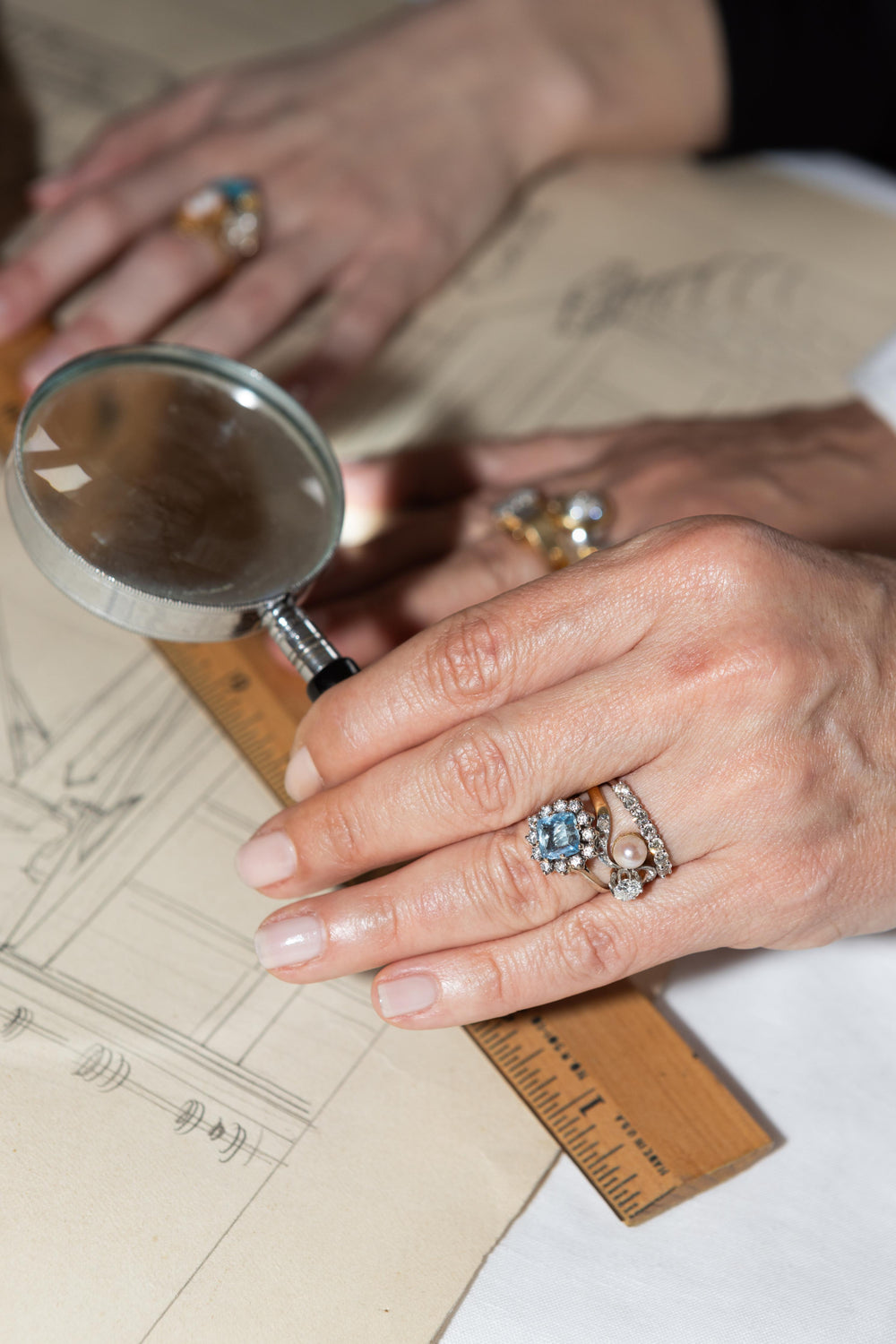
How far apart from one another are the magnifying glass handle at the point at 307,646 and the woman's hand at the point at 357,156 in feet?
3.24

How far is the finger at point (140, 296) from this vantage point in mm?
2268

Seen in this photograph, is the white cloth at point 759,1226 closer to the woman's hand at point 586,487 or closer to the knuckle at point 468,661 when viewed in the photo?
the knuckle at point 468,661

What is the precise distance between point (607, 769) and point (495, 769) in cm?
15

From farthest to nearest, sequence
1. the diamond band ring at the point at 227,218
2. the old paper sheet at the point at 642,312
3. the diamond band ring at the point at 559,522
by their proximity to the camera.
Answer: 1. the old paper sheet at the point at 642,312
2. the diamond band ring at the point at 227,218
3. the diamond band ring at the point at 559,522

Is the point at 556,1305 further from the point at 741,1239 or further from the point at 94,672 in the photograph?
the point at 94,672

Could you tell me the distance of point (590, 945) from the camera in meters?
1.45

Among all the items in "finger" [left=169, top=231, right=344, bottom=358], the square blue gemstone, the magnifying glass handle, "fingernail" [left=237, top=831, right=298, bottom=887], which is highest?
"finger" [left=169, top=231, right=344, bottom=358]

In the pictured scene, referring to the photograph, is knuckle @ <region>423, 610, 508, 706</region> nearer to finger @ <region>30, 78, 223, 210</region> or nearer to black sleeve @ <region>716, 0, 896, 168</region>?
finger @ <region>30, 78, 223, 210</region>

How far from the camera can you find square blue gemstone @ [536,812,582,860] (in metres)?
1.41

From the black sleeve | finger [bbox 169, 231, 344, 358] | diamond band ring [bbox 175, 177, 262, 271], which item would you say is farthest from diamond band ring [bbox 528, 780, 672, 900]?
the black sleeve

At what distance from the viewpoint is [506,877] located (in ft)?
4.70

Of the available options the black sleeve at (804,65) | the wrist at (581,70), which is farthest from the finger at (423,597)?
the black sleeve at (804,65)

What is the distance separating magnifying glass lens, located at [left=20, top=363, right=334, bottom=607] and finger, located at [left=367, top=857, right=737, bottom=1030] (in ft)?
1.89

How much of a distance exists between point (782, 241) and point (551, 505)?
1498 mm
